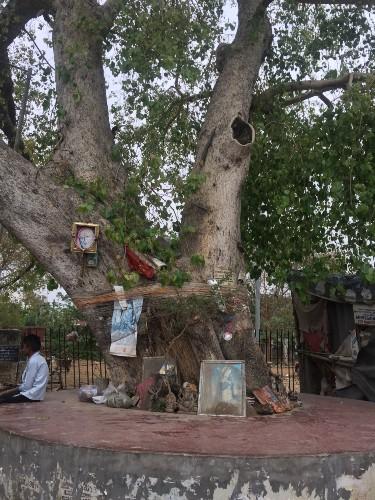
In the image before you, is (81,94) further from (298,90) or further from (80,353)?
(80,353)

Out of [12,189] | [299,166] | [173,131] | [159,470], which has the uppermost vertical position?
[173,131]

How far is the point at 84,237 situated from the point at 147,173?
103 centimetres

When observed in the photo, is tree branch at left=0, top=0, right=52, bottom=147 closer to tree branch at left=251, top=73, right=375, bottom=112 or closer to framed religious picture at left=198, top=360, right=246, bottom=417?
tree branch at left=251, top=73, right=375, bottom=112

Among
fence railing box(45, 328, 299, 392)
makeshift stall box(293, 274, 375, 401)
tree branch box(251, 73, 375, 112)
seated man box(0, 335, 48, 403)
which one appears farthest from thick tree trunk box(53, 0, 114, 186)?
fence railing box(45, 328, 299, 392)

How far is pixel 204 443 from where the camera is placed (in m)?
4.61

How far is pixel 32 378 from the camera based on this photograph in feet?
22.6

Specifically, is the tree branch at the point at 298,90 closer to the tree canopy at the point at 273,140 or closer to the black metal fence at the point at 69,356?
the tree canopy at the point at 273,140

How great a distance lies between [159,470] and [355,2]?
6788mm

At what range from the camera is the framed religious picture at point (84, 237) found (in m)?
6.70

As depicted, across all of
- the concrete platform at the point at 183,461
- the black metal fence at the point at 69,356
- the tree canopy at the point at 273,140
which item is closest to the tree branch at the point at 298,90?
the tree canopy at the point at 273,140

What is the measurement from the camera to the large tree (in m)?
6.69

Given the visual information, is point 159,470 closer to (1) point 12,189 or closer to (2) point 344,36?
(1) point 12,189

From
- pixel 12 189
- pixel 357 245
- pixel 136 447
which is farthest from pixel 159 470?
pixel 357 245

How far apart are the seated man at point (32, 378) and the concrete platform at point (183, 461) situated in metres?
1.35
